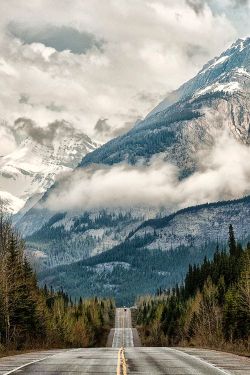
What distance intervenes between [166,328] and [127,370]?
460 ft

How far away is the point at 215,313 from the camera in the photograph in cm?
10775

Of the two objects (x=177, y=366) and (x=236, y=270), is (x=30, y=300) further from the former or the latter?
(x=236, y=270)

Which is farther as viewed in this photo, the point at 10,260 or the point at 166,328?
the point at 166,328

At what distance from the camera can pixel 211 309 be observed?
379 ft

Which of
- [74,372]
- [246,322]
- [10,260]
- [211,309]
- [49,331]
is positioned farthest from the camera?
[211,309]

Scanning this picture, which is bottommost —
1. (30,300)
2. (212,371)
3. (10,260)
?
(212,371)

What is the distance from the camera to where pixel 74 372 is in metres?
29.3

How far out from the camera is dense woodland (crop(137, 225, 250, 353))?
8538 cm

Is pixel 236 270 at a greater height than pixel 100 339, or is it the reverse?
pixel 236 270

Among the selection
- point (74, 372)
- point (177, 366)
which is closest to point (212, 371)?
point (177, 366)

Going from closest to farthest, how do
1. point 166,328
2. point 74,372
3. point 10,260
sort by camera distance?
point 74,372 < point 10,260 < point 166,328

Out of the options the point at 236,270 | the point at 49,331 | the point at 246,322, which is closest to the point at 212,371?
the point at 246,322

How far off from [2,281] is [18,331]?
7822mm

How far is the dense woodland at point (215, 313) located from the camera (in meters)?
85.4
